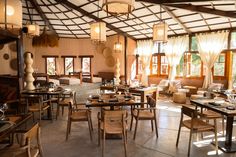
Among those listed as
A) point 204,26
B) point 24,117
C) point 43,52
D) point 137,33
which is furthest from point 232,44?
point 43,52

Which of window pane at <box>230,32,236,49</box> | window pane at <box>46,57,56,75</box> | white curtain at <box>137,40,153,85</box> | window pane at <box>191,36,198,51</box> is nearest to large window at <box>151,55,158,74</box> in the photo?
white curtain at <box>137,40,153,85</box>

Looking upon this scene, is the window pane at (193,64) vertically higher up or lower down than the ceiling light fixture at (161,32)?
lower down

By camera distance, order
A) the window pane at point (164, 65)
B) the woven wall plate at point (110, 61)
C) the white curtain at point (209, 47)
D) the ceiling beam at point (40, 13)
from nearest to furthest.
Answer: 1. the white curtain at point (209, 47)
2. the ceiling beam at point (40, 13)
3. the window pane at point (164, 65)
4. the woven wall plate at point (110, 61)

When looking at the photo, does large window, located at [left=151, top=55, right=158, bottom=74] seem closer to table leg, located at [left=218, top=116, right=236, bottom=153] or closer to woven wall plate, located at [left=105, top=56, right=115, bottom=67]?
woven wall plate, located at [left=105, top=56, right=115, bottom=67]

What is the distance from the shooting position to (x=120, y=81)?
9.44m

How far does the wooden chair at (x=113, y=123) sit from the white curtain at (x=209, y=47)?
590 cm

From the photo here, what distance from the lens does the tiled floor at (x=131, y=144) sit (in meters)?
3.54

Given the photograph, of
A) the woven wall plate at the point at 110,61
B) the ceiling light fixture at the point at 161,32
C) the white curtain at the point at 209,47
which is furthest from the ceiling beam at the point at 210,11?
the woven wall plate at the point at 110,61

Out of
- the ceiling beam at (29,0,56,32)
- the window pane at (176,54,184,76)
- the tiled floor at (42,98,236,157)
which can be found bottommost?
the tiled floor at (42,98,236,157)

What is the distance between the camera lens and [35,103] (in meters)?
5.61

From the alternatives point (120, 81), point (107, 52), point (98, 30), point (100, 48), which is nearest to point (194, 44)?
point (120, 81)

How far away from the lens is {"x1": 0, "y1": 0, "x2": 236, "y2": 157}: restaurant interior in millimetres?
3506

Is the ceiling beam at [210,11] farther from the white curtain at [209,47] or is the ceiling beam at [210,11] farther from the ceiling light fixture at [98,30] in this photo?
the ceiling light fixture at [98,30]

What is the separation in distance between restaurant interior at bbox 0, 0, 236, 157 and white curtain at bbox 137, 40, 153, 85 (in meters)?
0.05
